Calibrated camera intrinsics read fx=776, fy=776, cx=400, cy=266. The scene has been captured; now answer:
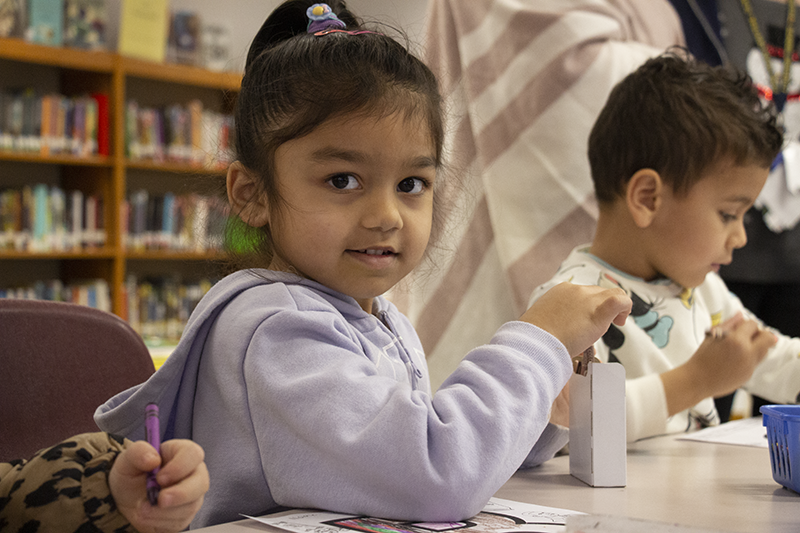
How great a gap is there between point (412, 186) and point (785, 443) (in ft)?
1.50

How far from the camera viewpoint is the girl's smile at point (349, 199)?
2.44 feet

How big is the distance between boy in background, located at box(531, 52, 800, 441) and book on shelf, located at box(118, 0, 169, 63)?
2.89 metres

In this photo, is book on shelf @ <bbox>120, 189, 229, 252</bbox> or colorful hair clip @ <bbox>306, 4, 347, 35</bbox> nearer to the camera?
colorful hair clip @ <bbox>306, 4, 347, 35</bbox>

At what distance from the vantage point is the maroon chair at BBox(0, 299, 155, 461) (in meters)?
0.86

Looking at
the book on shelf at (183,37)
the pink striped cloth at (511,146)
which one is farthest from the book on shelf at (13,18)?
the pink striped cloth at (511,146)

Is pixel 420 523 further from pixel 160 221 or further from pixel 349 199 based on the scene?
pixel 160 221

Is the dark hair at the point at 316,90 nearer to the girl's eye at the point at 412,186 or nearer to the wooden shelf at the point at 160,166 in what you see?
the girl's eye at the point at 412,186

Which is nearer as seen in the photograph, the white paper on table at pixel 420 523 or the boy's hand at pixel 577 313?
the white paper on table at pixel 420 523

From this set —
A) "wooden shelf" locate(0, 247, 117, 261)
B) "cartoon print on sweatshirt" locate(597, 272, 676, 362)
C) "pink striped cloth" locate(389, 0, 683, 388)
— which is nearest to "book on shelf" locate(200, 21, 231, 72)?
"wooden shelf" locate(0, 247, 117, 261)

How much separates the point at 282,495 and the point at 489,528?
0.18 metres

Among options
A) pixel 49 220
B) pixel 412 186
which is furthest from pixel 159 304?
pixel 412 186

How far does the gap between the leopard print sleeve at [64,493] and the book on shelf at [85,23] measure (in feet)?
11.5

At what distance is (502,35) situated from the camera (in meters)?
1.62

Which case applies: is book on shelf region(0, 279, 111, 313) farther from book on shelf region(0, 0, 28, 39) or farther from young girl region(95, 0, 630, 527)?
young girl region(95, 0, 630, 527)
